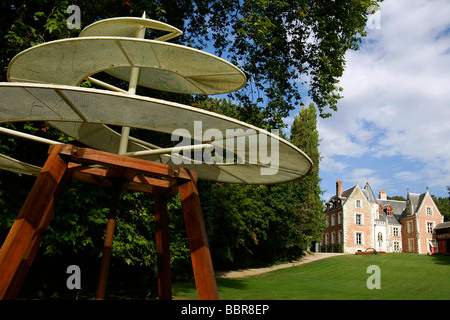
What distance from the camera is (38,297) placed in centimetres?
1233

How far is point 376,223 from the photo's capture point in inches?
2822

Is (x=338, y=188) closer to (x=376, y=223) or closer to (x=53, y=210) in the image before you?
(x=376, y=223)

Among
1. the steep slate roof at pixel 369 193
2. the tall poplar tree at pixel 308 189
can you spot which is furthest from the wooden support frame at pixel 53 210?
the steep slate roof at pixel 369 193

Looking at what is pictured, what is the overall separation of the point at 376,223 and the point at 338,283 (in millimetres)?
52002

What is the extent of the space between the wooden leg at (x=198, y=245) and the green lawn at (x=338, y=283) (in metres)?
12.4

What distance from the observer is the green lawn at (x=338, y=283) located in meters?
18.1

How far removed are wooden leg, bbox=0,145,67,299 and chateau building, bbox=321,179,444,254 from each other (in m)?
68.9

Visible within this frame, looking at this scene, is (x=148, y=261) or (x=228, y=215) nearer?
(x=148, y=261)

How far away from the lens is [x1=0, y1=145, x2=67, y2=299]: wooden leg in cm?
330

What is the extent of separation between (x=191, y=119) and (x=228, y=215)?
916 inches

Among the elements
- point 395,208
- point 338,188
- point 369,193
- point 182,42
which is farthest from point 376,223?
point 182,42

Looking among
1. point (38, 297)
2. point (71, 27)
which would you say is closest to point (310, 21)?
point (71, 27)

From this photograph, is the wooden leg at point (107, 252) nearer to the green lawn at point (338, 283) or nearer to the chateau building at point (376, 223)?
the green lawn at point (338, 283)
